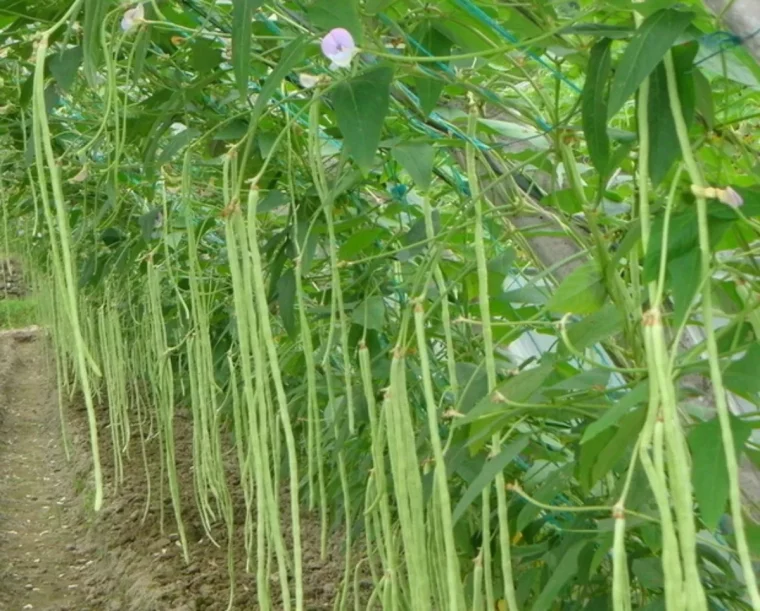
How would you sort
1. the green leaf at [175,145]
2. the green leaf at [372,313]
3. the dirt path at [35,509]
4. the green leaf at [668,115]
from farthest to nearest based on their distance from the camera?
the dirt path at [35,509] → the green leaf at [372,313] → the green leaf at [175,145] → the green leaf at [668,115]

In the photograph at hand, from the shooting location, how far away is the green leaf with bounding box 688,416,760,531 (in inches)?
21.4

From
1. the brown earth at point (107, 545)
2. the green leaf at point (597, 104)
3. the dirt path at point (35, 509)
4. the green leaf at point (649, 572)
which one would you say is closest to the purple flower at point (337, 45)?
the green leaf at point (597, 104)

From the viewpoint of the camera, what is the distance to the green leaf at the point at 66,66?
0.98 m

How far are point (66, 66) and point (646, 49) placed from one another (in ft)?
2.13

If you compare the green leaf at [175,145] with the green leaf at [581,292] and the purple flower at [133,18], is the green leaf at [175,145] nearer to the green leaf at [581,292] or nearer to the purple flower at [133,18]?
the purple flower at [133,18]

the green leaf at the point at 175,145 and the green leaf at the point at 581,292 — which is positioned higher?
the green leaf at the point at 175,145

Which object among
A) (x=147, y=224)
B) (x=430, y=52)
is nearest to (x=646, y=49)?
(x=430, y=52)

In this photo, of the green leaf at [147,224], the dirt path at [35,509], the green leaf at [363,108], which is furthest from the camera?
the dirt path at [35,509]

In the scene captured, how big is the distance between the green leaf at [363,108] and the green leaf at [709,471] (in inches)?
12.0

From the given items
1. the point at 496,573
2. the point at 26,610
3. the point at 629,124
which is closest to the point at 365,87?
the point at 629,124

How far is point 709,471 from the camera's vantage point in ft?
1.80

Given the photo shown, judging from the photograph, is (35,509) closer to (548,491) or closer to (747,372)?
(548,491)

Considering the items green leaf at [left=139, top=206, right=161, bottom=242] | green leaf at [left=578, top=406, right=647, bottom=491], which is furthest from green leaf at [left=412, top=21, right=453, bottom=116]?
green leaf at [left=139, top=206, right=161, bottom=242]

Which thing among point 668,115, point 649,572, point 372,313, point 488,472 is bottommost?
point 649,572
